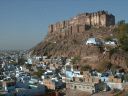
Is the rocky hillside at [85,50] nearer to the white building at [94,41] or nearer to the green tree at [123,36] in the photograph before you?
the white building at [94,41]

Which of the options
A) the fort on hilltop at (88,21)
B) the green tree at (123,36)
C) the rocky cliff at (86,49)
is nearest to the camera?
the rocky cliff at (86,49)

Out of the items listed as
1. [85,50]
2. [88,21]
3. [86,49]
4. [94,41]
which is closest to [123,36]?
[94,41]

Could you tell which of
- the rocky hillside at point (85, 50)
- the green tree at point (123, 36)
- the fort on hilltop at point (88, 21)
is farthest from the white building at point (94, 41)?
the fort on hilltop at point (88, 21)

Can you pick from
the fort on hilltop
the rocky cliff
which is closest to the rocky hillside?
the rocky cliff

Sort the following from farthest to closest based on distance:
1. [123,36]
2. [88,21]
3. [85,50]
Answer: [88,21] < [85,50] < [123,36]

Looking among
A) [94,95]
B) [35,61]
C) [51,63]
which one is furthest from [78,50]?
[94,95]

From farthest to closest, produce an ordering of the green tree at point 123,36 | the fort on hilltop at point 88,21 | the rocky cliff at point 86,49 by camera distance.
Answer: the fort on hilltop at point 88,21 → the green tree at point 123,36 → the rocky cliff at point 86,49

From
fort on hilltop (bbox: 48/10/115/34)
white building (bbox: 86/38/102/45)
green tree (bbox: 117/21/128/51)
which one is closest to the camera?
green tree (bbox: 117/21/128/51)

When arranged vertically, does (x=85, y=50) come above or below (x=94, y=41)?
below

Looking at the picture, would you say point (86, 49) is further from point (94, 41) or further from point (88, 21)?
point (88, 21)

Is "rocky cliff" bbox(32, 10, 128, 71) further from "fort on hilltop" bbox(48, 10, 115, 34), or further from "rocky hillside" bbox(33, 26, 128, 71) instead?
"fort on hilltop" bbox(48, 10, 115, 34)

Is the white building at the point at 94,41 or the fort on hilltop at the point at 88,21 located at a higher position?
the fort on hilltop at the point at 88,21

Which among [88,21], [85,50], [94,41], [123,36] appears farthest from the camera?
[88,21]

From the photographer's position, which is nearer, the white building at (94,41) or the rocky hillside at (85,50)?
the rocky hillside at (85,50)
